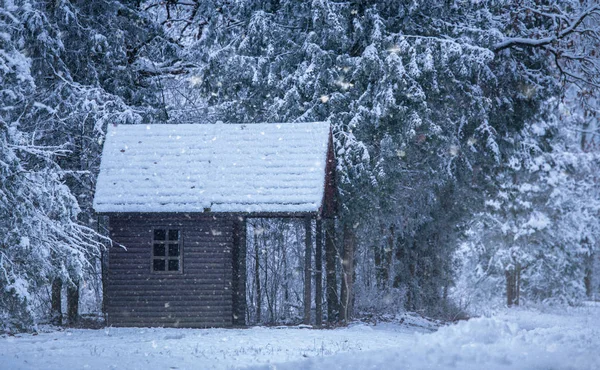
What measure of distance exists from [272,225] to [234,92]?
20.2 feet

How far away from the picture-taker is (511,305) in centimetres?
4084

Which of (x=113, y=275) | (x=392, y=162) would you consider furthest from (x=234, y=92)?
(x=113, y=275)

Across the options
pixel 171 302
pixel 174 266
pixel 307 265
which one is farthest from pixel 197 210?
pixel 307 265

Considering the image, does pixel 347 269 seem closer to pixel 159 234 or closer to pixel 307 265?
pixel 307 265

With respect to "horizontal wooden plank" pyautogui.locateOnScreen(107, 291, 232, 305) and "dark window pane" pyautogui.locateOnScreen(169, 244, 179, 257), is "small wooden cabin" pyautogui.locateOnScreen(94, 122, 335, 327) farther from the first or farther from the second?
"dark window pane" pyautogui.locateOnScreen(169, 244, 179, 257)

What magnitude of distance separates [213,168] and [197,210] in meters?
1.57

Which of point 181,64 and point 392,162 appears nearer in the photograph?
point 392,162

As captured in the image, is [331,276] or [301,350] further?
[331,276]

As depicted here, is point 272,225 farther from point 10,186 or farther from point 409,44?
point 10,186

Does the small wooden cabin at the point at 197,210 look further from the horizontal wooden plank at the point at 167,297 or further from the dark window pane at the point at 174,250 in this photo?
the dark window pane at the point at 174,250

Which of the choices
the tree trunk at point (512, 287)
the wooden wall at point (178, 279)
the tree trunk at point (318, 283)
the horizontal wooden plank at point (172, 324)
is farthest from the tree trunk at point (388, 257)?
the tree trunk at point (512, 287)

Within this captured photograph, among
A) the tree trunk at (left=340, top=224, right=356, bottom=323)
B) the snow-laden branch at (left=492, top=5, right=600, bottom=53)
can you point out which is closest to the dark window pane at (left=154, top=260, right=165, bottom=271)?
the tree trunk at (left=340, top=224, right=356, bottom=323)

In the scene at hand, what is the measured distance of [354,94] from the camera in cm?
2228

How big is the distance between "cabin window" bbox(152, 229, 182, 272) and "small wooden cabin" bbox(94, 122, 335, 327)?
0.13ft
